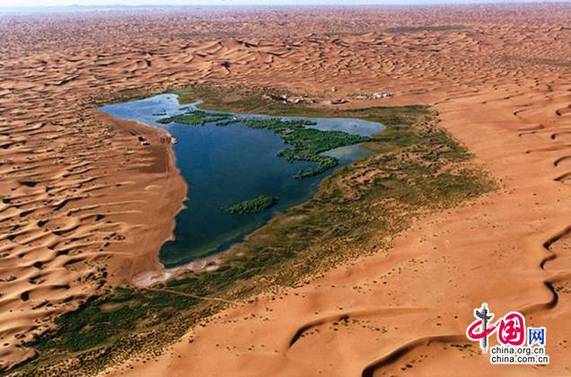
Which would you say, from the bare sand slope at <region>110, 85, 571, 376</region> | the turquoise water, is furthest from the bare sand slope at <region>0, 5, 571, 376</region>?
the turquoise water

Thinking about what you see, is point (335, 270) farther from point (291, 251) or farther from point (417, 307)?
point (417, 307)

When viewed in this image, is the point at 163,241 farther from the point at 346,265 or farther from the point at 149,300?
the point at 346,265

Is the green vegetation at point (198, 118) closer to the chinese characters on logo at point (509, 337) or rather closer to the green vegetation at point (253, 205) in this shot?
the green vegetation at point (253, 205)

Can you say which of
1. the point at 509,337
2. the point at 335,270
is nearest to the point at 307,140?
the point at 335,270

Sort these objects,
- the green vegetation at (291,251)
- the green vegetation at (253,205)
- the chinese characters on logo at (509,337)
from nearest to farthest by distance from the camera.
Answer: the chinese characters on logo at (509,337)
the green vegetation at (291,251)
the green vegetation at (253,205)

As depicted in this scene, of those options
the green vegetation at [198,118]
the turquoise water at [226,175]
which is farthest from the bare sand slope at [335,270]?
the green vegetation at [198,118]

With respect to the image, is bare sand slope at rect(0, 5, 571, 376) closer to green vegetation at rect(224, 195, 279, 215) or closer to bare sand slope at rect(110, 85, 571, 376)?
bare sand slope at rect(110, 85, 571, 376)
